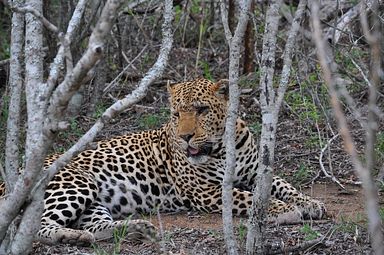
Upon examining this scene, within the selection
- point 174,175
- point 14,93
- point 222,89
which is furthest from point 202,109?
point 14,93

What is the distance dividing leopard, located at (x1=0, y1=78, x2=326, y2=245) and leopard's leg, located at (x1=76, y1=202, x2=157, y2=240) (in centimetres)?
1

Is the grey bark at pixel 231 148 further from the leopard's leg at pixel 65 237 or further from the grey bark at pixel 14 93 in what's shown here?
the leopard's leg at pixel 65 237

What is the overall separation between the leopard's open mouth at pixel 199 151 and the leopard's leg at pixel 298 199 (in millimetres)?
640

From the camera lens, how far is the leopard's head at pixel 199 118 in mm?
Result: 7293

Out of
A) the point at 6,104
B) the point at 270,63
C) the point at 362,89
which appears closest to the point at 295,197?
the point at 270,63

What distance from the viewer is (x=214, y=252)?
19.3ft

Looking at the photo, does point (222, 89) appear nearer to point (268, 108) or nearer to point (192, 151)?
point (192, 151)

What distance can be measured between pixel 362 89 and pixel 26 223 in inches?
230

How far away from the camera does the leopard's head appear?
7.29 m

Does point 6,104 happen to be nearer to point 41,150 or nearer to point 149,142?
point 149,142

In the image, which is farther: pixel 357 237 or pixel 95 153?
pixel 95 153

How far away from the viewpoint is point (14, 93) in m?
5.17

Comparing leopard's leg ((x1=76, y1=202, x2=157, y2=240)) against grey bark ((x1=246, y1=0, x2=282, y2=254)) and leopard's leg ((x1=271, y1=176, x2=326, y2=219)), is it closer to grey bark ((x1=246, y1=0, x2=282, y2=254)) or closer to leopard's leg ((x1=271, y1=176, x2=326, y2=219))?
grey bark ((x1=246, y1=0, x2=282, y2=254))

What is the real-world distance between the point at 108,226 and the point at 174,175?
1.48 metres
